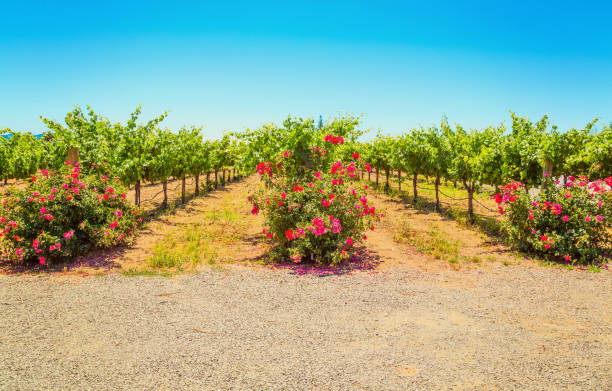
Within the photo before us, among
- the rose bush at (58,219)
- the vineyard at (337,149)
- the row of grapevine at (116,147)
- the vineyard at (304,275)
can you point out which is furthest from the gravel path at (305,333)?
the row of grapevine at (116,147)

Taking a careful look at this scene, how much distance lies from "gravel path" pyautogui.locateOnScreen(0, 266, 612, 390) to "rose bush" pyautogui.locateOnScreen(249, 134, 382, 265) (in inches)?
45.5

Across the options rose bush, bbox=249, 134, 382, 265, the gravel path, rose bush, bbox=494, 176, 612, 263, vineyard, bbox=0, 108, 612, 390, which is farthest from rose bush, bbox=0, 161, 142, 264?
rose bush, bbox=494, 176, 612, 263

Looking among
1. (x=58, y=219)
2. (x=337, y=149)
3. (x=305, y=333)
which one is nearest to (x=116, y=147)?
(x=58, y=219)

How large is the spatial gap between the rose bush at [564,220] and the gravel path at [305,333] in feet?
4.02

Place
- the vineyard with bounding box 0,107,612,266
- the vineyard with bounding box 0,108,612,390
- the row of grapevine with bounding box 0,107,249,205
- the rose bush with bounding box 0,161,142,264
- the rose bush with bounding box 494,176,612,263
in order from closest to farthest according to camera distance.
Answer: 1. the vineyard with bounding box 0,108,612,390
2. the rose bush with bounding box 0,161,142,264
3. the rose bush with bounding box 494,176,612,263
4. the vineyard with bounding box 0,107,612,266
5. the row of grapevine with bounding box 0,107,249,205

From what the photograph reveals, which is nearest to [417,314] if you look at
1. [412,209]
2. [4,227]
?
[4,227]

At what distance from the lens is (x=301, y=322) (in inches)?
210

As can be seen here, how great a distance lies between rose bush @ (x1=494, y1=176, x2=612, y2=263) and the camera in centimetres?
848

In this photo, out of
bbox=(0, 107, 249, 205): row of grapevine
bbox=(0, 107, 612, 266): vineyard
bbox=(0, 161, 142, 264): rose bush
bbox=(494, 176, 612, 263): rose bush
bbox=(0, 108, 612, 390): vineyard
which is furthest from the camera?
bbox=(0, 107, 249, 205): row of grapevine

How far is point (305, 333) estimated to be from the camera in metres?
4.96

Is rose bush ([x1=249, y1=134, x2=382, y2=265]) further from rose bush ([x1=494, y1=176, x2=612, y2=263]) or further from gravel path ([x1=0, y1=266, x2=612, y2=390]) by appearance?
rose bush ([x1=494, y1=176, x2=612, y2=263])

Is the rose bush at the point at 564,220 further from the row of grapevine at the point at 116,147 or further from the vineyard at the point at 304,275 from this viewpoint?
the row of grapevine at the point at 116,147

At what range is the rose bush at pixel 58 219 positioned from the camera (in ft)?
26.0

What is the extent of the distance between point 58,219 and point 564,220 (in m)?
12.5
